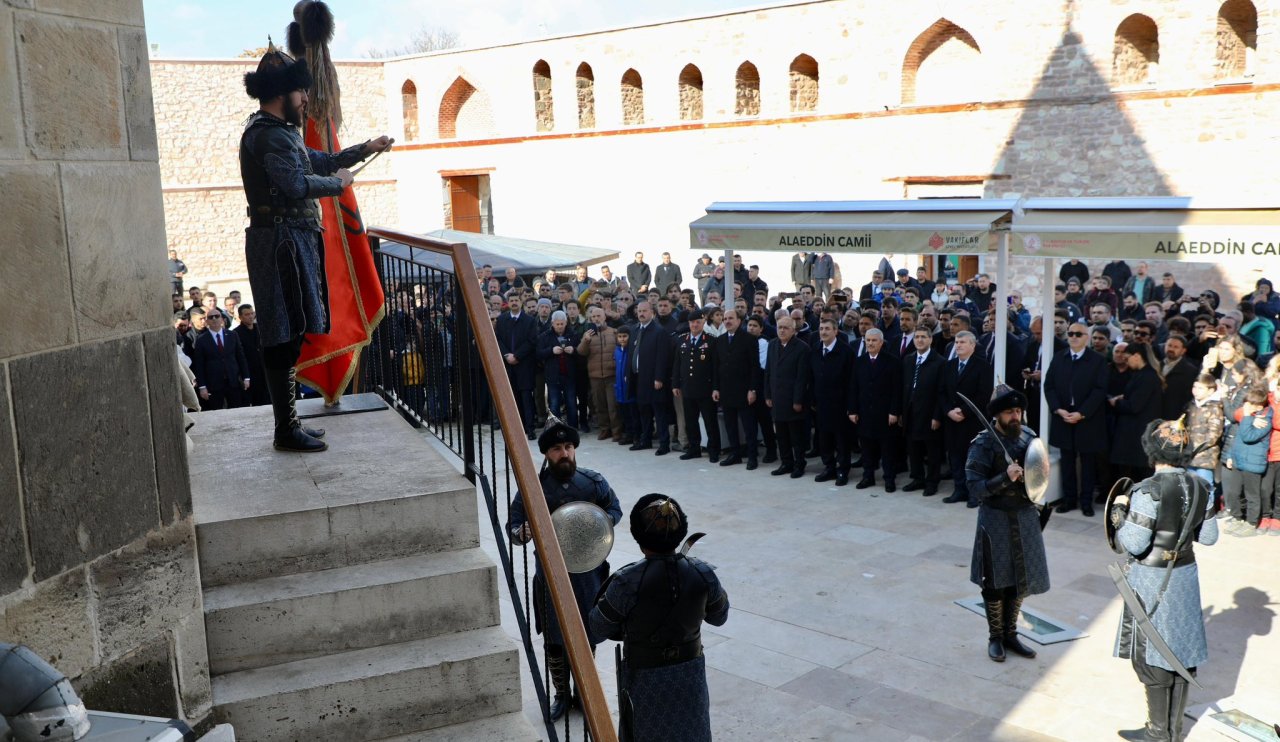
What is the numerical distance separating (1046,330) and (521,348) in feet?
21.6

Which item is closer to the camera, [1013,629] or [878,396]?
[1013,629]

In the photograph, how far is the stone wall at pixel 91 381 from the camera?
296 cm

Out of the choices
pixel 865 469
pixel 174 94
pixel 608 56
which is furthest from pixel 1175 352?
pixel 174 94

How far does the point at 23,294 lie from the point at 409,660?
5.51ft

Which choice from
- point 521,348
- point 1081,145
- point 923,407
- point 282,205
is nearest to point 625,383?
point 521,348

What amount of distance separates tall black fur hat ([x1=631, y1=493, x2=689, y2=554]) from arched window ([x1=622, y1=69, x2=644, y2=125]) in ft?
83.2

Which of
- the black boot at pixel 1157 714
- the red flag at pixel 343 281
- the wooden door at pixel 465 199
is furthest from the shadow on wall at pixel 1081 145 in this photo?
the red flag at pixel 343 281

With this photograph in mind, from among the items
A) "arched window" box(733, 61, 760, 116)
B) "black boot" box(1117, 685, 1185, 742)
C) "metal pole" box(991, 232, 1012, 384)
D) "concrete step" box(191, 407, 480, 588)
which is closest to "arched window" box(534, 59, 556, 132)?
"arched window" box(733, 61, 760, 116)

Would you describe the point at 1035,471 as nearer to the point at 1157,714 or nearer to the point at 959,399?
the point at 1157,714

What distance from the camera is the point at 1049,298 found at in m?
10.5

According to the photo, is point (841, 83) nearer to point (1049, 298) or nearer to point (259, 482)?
point (1049, 298)

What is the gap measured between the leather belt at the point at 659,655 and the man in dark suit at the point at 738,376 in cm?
795

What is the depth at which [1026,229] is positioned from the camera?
10.4m

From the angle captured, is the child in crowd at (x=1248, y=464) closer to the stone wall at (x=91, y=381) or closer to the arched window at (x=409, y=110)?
the stone wall at (x=91, y=381)
